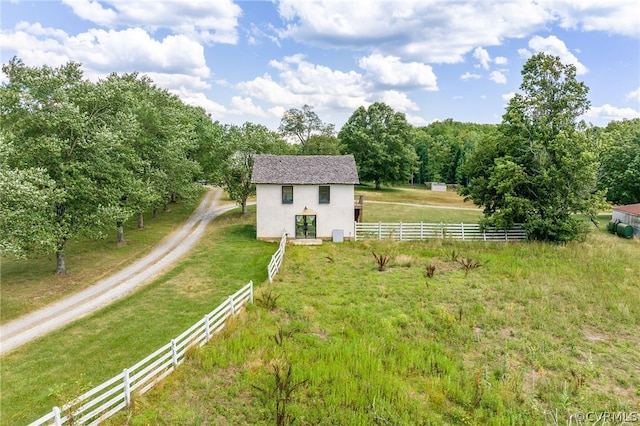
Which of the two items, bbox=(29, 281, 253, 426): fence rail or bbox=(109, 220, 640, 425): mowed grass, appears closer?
bbox=(29, 281, 253, 426): fence rail

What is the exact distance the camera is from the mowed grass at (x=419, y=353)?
8875 millimetres

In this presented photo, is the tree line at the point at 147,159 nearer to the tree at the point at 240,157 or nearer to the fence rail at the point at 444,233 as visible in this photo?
the tree at the point at 240,157

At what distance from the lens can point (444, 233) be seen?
28.2 meters

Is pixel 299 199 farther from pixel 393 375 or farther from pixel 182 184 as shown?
pixel 393 375

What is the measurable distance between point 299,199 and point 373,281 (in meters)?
11.7

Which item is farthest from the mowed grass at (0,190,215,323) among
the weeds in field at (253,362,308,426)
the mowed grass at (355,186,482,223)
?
the mowed grass at (355,186,482,223)

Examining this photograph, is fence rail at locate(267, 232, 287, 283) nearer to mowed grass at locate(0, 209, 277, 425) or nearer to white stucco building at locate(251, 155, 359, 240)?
mowed grass at locate(0, 209, 277, 425)

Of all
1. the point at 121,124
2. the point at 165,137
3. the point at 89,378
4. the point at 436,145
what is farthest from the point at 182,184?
the point at 436,145

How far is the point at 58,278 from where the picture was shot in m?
21.0

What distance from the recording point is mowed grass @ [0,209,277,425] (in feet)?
35.2

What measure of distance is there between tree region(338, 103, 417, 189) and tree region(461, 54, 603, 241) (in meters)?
29.6

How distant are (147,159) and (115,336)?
70.0ft

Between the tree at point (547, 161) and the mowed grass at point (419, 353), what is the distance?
257 inches

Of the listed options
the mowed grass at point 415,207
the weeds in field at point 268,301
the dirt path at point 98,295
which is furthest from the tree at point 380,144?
the weeds in field at point 268,301
